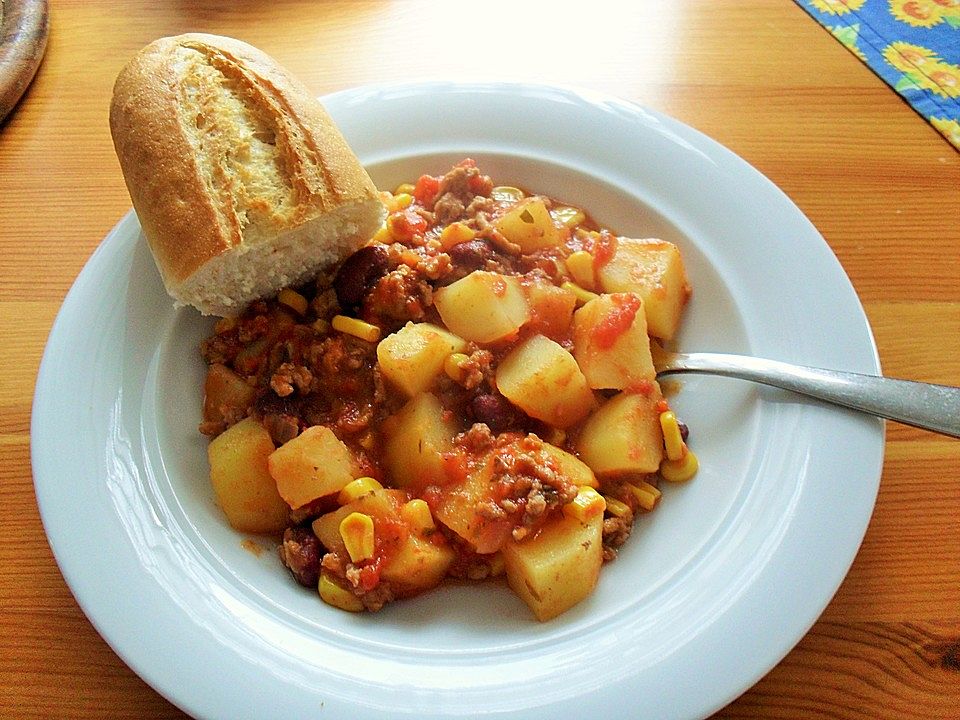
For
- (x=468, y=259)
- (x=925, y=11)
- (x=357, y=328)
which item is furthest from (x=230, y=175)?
(x=925, y=11)

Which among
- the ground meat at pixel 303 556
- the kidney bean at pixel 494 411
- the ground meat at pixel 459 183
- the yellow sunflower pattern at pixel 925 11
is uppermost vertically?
the yellow sunflower pattern at pixel 925 11

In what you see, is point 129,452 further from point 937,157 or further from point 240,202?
point 937,157

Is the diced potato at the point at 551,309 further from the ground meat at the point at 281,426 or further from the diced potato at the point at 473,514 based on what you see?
the ground meat at the point at 281,426

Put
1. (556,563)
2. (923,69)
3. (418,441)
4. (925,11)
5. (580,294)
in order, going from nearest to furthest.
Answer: (556,563), (418,441), (580,294), (923,69), (925,11)

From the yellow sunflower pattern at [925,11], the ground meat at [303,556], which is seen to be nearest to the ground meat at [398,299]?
the ground meat at [303,556]

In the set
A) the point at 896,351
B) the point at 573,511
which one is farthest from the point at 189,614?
the point at 896,351

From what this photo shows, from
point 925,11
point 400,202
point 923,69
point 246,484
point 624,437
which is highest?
point 925,11

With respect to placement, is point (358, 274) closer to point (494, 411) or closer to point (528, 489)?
point (494, 411)
